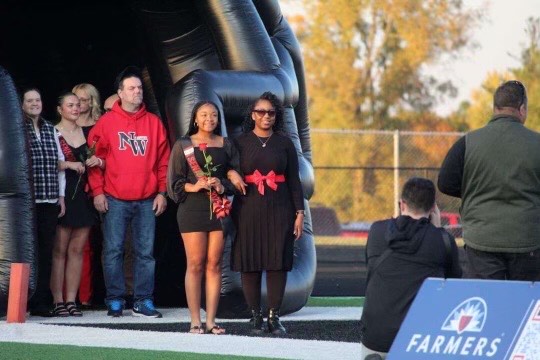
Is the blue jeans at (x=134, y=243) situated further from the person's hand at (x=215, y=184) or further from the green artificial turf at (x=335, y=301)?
the green artificial turf at (x=335, y=301)

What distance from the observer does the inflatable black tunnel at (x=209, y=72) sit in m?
10.8

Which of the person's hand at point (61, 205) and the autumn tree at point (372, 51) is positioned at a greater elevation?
the autumn tree at point (372, 51)

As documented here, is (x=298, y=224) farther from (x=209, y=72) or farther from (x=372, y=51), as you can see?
(x=372, y=51)

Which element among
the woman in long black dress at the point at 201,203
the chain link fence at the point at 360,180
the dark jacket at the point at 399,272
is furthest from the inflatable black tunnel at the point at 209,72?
the chain link fence at the point at 360,180

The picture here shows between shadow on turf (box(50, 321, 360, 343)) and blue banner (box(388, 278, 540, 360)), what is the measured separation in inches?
142

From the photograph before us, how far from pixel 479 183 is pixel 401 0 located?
3050 cm

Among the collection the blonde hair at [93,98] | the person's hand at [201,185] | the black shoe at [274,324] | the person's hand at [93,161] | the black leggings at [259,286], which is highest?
the blonde hair at [93,98]

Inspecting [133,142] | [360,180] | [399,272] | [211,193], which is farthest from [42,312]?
[360,180]

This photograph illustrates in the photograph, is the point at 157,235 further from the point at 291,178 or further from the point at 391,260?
the point at 391,260

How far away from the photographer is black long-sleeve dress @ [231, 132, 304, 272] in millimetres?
9930

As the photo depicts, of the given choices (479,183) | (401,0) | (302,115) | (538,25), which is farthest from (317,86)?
(479,183)

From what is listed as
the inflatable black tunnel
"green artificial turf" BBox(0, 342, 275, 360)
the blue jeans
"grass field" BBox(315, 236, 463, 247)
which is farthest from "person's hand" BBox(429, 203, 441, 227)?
"grass field" BBox(315, 236, 463, 247)

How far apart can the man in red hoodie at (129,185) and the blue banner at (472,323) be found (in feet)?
17.8

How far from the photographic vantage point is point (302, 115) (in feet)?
43.3
